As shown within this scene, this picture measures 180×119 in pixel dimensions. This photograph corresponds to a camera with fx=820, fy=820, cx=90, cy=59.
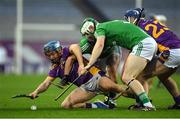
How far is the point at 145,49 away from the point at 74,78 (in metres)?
1.63

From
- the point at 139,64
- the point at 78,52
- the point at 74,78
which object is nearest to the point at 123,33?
the point at 139,64

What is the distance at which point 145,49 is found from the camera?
14320 millimetres

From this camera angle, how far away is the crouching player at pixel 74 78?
15.0 meters

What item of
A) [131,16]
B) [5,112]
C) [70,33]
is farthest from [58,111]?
[70,33]

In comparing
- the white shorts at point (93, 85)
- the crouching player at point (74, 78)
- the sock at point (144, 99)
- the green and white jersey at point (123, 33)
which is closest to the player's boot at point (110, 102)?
the crouching player at point (74, 78)

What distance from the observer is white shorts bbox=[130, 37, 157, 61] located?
46.9 feet

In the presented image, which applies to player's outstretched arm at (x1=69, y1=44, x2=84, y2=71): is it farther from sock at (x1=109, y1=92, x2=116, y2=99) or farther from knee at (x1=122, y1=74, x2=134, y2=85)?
sock at (x1=109, y1=92, x2=116, y2=99)

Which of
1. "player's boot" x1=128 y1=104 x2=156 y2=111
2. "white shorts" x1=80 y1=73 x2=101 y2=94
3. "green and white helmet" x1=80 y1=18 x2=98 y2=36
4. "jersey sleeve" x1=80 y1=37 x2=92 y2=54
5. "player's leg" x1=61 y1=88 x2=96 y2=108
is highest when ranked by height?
"green and white helmet" x1=80 y1=18 x2=98 y2=36

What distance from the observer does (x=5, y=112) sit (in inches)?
550

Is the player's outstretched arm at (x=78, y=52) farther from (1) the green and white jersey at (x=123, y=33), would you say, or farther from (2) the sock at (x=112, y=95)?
(2) the sock at (x=112, y=95)

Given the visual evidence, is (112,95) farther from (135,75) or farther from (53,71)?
(135,75)

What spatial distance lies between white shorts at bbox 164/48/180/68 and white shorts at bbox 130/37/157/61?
699mm

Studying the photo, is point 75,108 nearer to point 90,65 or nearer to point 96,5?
point 90,65

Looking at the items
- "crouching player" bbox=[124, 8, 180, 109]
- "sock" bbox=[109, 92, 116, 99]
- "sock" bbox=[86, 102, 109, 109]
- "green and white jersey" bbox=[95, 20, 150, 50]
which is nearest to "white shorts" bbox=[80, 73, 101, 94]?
"sock" bbox=[86, 102, 109, 109]
